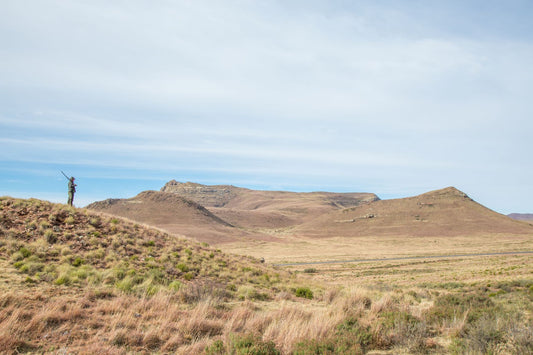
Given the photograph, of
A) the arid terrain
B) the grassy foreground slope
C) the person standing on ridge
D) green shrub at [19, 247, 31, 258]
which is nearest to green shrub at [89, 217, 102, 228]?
the grassy foreground slope

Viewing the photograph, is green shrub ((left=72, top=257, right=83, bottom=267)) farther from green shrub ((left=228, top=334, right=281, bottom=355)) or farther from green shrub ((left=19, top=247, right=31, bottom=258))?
green shrub ((left=228, top=334, right=281, bottom=355))

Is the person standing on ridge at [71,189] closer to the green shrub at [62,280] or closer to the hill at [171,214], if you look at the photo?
the green shrub at [62,280]

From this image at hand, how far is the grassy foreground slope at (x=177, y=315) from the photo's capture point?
675 cm

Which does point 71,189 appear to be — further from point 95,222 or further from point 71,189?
point 95,222

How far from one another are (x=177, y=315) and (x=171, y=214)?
116m

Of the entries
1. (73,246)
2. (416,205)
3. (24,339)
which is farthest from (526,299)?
(416,205)

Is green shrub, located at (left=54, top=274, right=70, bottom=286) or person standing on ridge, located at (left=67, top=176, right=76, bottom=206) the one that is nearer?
green shrub, located at (left=54, top=274, right=70, bottom=286)

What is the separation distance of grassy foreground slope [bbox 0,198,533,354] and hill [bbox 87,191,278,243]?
3077 inches

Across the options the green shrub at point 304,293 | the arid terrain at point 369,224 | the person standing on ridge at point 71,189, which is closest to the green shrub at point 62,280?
the green shrub at point 304,293

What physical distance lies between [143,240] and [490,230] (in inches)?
4691

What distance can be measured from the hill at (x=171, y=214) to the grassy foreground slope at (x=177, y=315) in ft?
256

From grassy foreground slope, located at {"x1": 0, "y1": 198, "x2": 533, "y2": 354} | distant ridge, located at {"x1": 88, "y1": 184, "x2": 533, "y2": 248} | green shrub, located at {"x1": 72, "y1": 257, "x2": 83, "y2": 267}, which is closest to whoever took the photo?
grassy foreground slope, located at {"x1": 0, "y1": 198, "x2": 533, "y2": 354}

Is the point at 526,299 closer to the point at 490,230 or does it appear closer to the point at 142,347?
the point at 142,347

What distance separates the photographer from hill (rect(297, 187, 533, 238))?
A: 109312 millimetres
